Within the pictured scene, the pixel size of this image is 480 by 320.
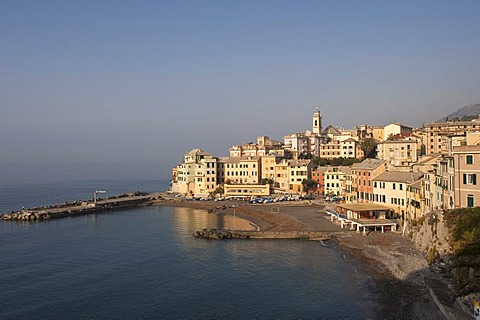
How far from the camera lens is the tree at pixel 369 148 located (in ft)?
322

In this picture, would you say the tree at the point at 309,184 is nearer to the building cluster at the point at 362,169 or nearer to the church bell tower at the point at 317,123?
the building cluster at the point at 362,169

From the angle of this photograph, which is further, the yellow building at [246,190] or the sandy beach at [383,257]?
the yellow building at [246,190]

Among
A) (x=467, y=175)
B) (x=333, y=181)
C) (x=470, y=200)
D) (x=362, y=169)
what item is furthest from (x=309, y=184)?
(x=470, y=200)

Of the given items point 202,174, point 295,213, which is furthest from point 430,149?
point 202,174

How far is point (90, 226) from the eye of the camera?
65.8 metres

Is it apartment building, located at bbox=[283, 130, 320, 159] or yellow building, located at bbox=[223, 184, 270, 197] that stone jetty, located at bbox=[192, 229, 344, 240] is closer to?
yellow building, located at bbox=[223, 184, 270, 197]

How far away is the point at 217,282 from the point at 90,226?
3701 cm

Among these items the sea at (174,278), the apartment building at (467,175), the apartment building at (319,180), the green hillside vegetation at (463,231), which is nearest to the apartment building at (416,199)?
the apartment building at (467,175)

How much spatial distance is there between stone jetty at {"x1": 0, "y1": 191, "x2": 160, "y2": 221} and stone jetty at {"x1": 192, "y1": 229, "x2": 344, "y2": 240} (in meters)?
33.4

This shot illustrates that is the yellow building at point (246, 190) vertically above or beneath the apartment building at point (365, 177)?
beneath

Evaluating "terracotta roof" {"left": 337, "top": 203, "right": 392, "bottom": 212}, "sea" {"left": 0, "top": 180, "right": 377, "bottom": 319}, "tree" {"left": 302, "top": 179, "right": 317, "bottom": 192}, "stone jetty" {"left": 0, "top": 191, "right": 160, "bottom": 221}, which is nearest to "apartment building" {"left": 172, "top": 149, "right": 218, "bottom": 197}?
"stone jetty" {"left": 0, "top": 191, "right": 160, "bottom": 221}

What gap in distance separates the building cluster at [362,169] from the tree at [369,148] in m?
0.59

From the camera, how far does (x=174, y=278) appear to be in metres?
36.4

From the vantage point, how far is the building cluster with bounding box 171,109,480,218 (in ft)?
120
